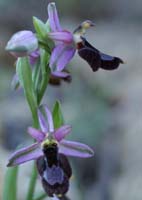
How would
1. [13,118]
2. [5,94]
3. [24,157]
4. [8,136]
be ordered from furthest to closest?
[5,94], [13,118], [8,136], [24,157]

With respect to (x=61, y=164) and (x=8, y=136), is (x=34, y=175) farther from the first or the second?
(x=8, y=136)

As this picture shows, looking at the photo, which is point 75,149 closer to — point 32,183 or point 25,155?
point 25,155

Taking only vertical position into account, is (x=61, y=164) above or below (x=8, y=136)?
above

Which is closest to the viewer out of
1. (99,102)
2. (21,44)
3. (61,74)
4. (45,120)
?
(21,44)

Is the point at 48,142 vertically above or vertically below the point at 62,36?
below

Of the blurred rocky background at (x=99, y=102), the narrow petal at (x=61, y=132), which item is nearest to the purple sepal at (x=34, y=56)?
the narrow petal at (x=61, y=132)

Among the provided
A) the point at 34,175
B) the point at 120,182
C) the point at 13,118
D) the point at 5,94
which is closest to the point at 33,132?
the point at 34,175

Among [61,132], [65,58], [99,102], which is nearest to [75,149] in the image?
[61,132]
